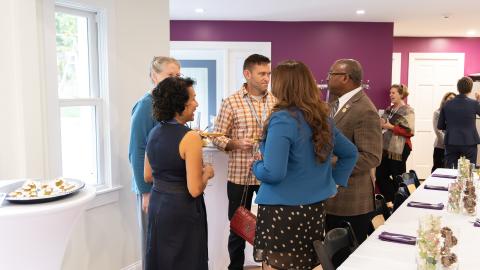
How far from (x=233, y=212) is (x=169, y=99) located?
3.76 ft

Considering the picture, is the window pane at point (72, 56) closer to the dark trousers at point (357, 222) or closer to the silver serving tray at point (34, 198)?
the silver serving tray at point (34, 198)

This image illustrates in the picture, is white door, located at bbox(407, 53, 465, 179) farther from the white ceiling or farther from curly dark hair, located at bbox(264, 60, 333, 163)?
curly dark hair, located at bbox(264, 60, 333, 163)

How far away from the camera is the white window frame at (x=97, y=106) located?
2.64m

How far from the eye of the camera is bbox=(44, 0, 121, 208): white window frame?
2.64m

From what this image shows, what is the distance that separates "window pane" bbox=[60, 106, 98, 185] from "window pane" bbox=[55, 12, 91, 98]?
118 mm

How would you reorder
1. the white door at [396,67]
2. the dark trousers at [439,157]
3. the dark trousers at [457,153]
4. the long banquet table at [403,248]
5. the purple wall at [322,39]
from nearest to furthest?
the long banquet table at [403,248] < the dark trousers at [457,153] < the dark trousers at [439,157] < the purple wall at [322,39] < the white door at [396,67]

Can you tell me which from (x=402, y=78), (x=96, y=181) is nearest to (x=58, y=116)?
(x=96, y=181)

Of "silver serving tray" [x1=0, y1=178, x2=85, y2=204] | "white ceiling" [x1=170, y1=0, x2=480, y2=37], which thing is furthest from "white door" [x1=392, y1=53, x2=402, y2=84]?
"silver serving tray" [x1=0, y1=178, x2=85, y2=204]

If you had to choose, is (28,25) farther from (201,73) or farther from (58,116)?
(201,73)

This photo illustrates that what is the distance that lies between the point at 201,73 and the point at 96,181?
4.28 metres

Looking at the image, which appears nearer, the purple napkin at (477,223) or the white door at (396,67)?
the purple napkin at (477,223)

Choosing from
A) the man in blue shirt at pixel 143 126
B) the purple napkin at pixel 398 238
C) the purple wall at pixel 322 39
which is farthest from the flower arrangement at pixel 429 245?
the purple wall at pixel 322 39

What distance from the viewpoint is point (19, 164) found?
7.85ft

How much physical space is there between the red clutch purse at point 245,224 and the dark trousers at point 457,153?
3.88 metres
